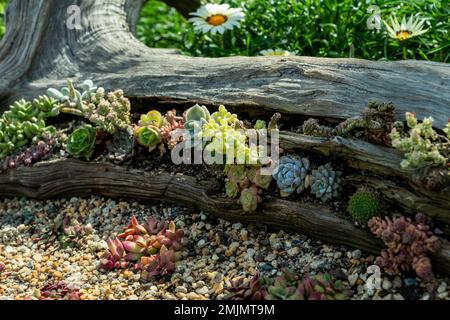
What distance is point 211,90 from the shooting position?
388 cm

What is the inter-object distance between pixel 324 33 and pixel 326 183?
1942 millimetres

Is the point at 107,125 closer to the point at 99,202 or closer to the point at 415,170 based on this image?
the point at 99,202

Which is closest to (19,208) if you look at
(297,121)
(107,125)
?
(107,125)

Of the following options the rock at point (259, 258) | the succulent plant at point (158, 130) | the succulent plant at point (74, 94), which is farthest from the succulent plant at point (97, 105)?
the rock at point (259, 258)

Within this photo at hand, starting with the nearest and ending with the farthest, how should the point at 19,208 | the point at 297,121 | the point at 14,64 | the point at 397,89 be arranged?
the point at 397,89, the point at 297,121, the point at 19,208, the point at 14,64

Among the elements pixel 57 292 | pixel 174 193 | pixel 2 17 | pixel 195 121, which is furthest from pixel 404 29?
pixel 2 17

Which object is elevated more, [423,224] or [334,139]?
[334,139]

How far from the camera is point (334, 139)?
319cm

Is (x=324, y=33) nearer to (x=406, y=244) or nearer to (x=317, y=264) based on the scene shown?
(x=317, y=264)

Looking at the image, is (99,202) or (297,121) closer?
Answer: (297,121)

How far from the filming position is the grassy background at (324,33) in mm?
4340

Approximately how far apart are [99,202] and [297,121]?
4.37 ft

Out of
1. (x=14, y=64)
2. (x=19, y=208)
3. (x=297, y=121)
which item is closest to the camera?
(x=297, y=121)

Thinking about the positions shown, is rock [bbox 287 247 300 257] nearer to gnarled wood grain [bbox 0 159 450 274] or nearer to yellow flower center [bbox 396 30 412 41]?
gnarled wood grain [bbox 0 159 450 274]
